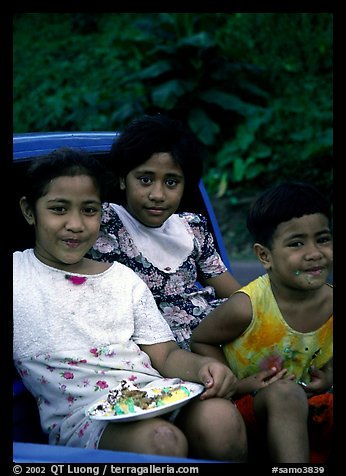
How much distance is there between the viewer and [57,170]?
7.96 feet

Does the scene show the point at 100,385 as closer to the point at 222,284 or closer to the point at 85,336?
the point at 85,336

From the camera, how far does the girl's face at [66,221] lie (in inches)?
93.4

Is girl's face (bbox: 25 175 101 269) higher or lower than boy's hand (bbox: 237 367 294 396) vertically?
higher

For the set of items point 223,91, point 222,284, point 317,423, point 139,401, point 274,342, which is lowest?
point 317,423

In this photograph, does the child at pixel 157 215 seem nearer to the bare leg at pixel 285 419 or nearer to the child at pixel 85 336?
the child at pixel 85 336

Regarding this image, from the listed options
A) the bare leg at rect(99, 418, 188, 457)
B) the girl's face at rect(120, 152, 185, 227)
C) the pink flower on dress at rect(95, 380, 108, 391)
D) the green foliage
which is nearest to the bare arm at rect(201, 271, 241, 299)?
the girl's face at rect(120, 152, 185, 227)

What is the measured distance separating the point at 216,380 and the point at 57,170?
2.55 ft

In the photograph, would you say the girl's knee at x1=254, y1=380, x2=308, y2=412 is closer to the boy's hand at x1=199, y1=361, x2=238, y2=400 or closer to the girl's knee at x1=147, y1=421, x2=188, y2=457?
the boy's hand at x1=199, y1=361, x2=238, y2=400

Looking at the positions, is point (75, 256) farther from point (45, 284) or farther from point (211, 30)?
point (211, 30)

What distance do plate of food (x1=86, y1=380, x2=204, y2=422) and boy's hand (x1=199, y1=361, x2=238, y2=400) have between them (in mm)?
31

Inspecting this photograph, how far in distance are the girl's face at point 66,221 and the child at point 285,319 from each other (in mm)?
461

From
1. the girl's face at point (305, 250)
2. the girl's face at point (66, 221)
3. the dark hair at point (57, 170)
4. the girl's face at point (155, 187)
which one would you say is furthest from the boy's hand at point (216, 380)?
the girl's face at point (155, 187)

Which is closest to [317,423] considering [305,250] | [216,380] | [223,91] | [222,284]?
[216,380]

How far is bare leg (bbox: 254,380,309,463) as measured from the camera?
214 cm
